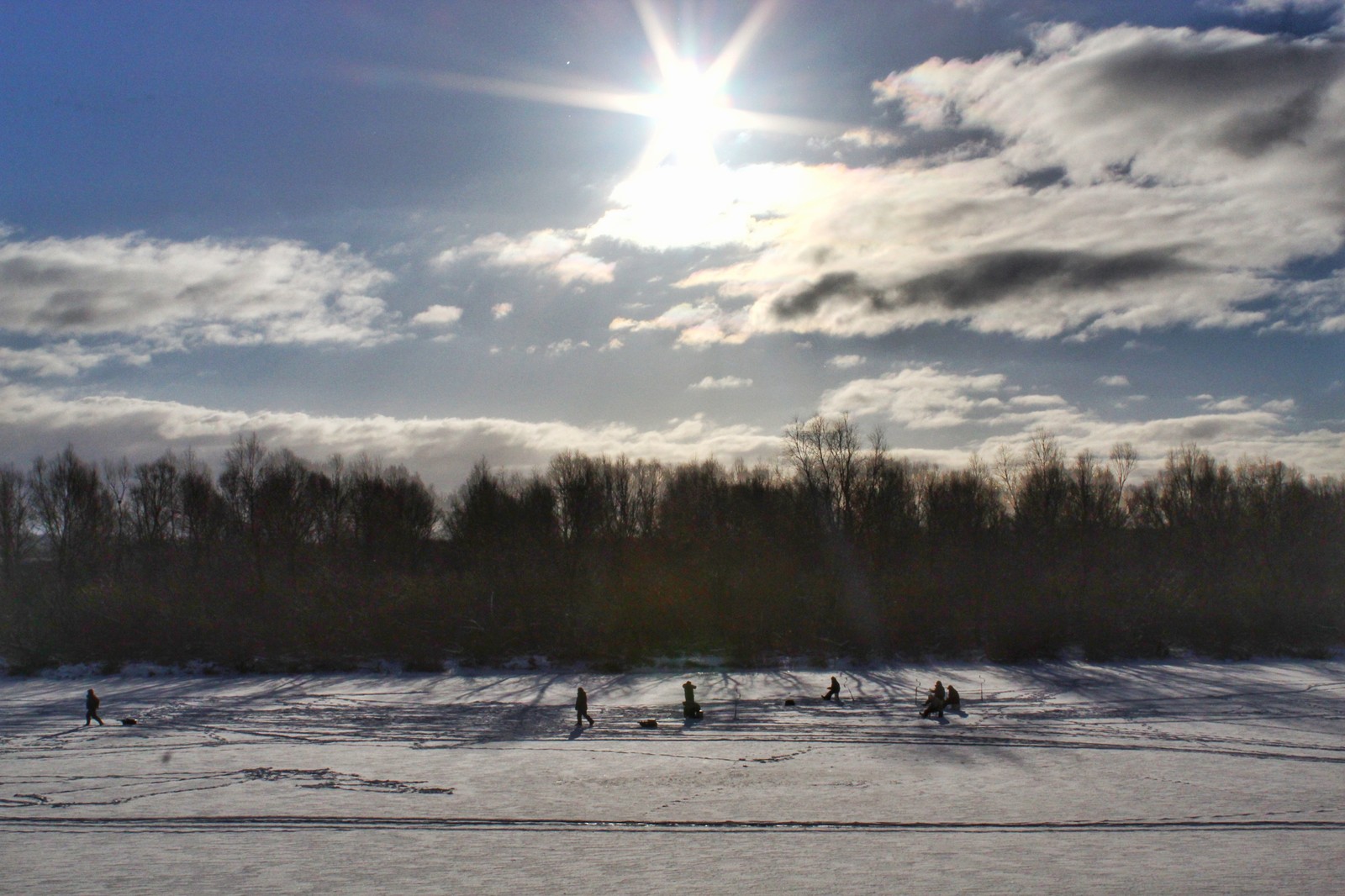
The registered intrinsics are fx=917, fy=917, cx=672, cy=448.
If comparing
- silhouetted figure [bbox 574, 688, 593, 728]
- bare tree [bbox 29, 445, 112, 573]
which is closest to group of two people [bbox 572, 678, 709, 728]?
silhouetted figure [bbox 574, 688, 593, 728]

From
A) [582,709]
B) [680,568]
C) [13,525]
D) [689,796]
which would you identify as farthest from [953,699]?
[13,525]

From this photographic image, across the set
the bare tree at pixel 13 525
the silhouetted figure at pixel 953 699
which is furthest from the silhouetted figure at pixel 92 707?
the bare tree at pixel 13 525

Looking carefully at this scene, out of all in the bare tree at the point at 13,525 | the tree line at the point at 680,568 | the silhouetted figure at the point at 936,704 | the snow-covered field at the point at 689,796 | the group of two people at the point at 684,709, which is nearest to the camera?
the snow-covered field at the point at 689,796

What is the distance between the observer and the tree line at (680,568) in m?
48.2

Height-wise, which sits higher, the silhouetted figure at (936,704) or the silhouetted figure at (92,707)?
the silhouetted figure at (92,707)

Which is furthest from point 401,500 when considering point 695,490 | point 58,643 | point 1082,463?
point 1082,463

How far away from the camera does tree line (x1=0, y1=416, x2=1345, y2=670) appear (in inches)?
1900

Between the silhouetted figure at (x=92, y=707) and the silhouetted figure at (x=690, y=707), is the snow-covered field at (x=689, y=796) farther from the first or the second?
the silhouetted figure at (x=690, y=707)

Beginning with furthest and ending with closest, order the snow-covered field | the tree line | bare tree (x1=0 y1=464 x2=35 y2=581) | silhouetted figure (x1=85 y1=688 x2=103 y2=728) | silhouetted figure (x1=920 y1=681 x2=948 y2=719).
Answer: bare tree (x1=0 y1=464 x2=35 y2=581), the tree line, silhouetted figure (x1=85 y1=688 x2=103 y2=728), silhouetted figure (x1=920 y1=681 x2=948 y2=719), the snow-covered field

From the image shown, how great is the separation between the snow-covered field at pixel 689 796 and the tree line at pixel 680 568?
46.1 feet

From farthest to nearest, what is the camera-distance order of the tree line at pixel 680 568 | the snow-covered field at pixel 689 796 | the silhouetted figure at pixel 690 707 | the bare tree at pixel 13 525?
the bare tree at pixel 13 525, the tree line at pixel 680 568, the silhouetted figure at pixel 690 707, the snow-covered field at pixel 689 796

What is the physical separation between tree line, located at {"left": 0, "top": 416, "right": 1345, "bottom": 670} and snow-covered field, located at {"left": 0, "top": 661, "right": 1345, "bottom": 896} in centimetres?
1404

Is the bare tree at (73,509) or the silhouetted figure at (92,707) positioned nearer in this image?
the silhouetted figure at (92,707)

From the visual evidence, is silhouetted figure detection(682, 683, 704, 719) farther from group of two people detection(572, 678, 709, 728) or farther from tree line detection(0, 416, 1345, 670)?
tree line detection(0, 416, 1345, 670)
